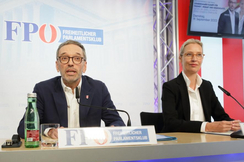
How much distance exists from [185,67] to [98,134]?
1.61 meters

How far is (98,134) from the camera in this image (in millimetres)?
1390

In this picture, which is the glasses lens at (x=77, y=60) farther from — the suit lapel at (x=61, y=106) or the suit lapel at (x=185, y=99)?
the suit lapel at (x=185, y=99)

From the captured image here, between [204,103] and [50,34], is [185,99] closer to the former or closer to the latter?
A: [204,103]

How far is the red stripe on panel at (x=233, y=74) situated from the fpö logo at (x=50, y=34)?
222cm

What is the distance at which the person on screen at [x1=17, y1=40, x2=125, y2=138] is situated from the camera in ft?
7.56

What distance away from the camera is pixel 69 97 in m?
2.39

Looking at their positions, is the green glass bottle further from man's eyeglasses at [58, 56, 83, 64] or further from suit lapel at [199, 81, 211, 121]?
suit lapel at [199, 81, 211, 121]

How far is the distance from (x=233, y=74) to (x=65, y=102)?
3.95 meters

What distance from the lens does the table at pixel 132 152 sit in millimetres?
1235

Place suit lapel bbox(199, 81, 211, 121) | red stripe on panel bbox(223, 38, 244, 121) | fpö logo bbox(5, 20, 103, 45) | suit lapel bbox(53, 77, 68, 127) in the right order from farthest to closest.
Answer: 1. red stripe on panel bbox(223, 38, 244, 121)
2. fpö logo bbox(5, 20, 103, 45)
3. suit lapel bbox(199, 81, 211, 121)
4. suit lapel bbox(53, 77, 68, 127)

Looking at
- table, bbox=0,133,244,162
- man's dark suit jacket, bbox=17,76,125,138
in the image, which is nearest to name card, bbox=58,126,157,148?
table, bbox=0,133,244,162

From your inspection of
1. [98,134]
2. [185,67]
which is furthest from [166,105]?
[98,134]

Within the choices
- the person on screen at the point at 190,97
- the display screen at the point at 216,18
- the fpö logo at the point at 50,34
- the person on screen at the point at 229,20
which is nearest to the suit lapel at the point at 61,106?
the person on screen at the point at 190,97

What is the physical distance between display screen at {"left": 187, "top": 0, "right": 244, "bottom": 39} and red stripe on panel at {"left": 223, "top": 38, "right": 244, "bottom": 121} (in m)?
0.27
